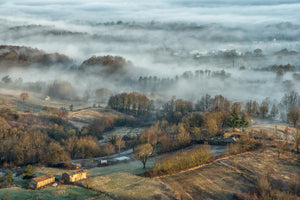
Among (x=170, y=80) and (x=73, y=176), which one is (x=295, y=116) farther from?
(x=170, y=80)

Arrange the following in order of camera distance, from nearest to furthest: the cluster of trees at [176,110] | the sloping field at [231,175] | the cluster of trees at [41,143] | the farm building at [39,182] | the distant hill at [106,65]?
the sloping field at [231,175]
the farm building at [39,182]
the cluster of trees at [41,143]
the cluster of trees at [176,110]
the distant hill at [106,65]

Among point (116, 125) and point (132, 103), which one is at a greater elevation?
point (132, 103)

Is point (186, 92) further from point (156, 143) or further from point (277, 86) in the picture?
point (156, 143)

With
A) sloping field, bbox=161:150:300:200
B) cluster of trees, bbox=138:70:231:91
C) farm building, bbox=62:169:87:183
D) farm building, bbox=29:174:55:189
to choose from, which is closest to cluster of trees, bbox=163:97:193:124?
cluster of trees, bbox=138:70:231:91

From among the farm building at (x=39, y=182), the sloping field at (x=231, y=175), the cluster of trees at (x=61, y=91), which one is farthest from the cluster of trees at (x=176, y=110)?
the farm building at (x=39, y=182)

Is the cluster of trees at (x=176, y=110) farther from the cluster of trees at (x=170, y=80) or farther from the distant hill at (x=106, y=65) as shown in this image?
the distant hill at (x=106, y=65)

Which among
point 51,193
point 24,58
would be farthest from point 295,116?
point 24,58
